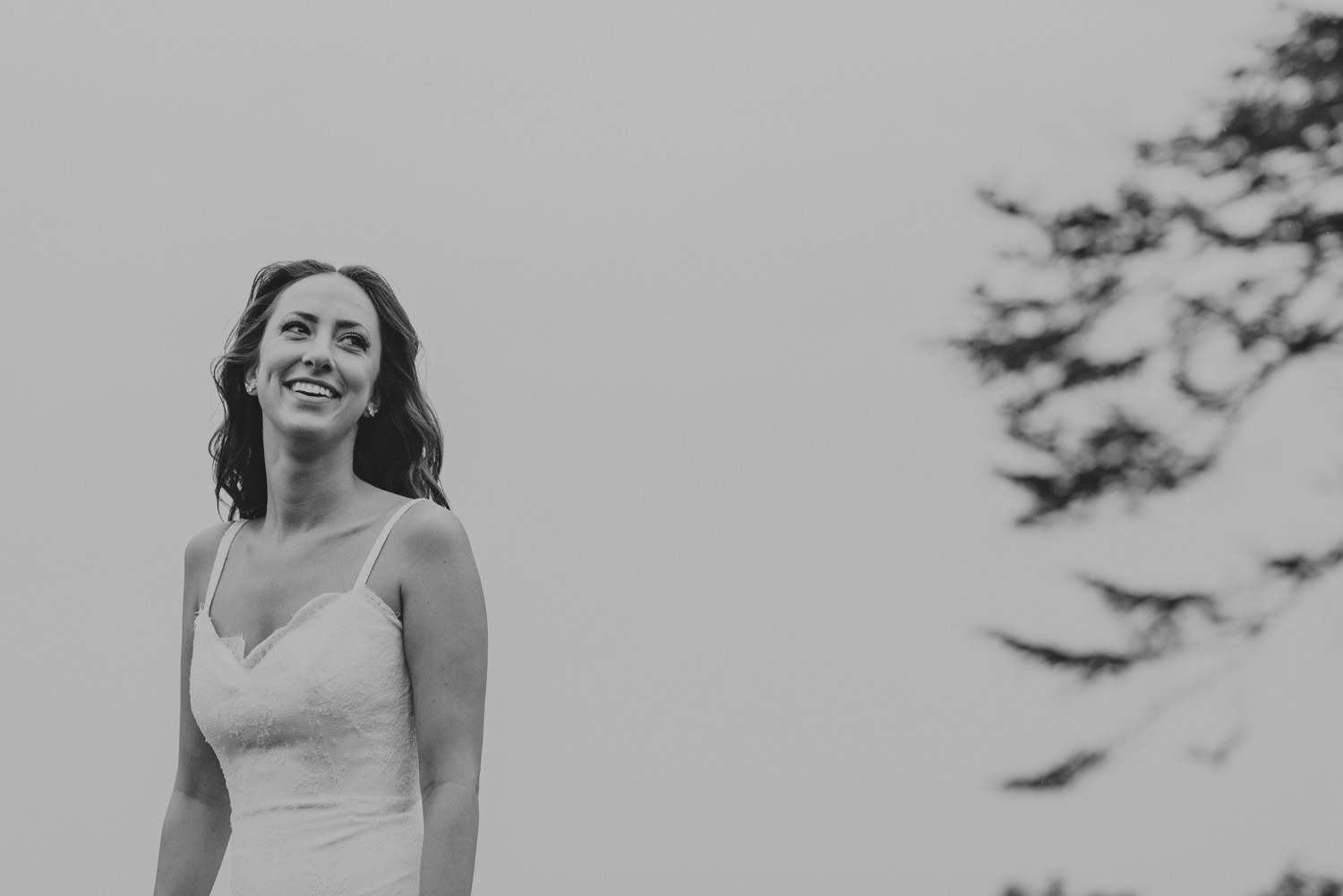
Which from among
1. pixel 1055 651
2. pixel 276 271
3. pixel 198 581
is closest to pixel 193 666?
pixel 198 581

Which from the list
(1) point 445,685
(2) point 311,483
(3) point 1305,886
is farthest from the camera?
(3) point 1305,886

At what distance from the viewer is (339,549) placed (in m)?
1.25

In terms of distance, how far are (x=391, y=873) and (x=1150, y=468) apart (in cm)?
226

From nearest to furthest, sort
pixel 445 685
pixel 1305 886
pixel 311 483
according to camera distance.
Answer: pixel 445 685, pixel 311 483, pixel 1305 886

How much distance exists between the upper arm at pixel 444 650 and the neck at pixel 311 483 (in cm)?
11

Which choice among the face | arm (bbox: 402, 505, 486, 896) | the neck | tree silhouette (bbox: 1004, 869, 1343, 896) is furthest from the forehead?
tree silhouette (bbox: 1004, 869, 1343, 896)

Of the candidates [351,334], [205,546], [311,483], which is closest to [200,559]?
[205,546]

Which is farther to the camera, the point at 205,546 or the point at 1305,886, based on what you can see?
the point at 1305,886

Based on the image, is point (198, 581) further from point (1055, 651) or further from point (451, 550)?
point (1055, 651)

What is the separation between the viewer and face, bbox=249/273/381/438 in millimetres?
1249

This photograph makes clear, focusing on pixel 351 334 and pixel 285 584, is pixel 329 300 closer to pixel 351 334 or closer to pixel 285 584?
pixel 351 334

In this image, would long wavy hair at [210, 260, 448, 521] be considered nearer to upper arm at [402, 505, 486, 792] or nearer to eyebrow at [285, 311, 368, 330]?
eyebrow at [285, 311, 368, 330]

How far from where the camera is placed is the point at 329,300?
4.27 ft

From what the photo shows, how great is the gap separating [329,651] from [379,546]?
0.10 metres
